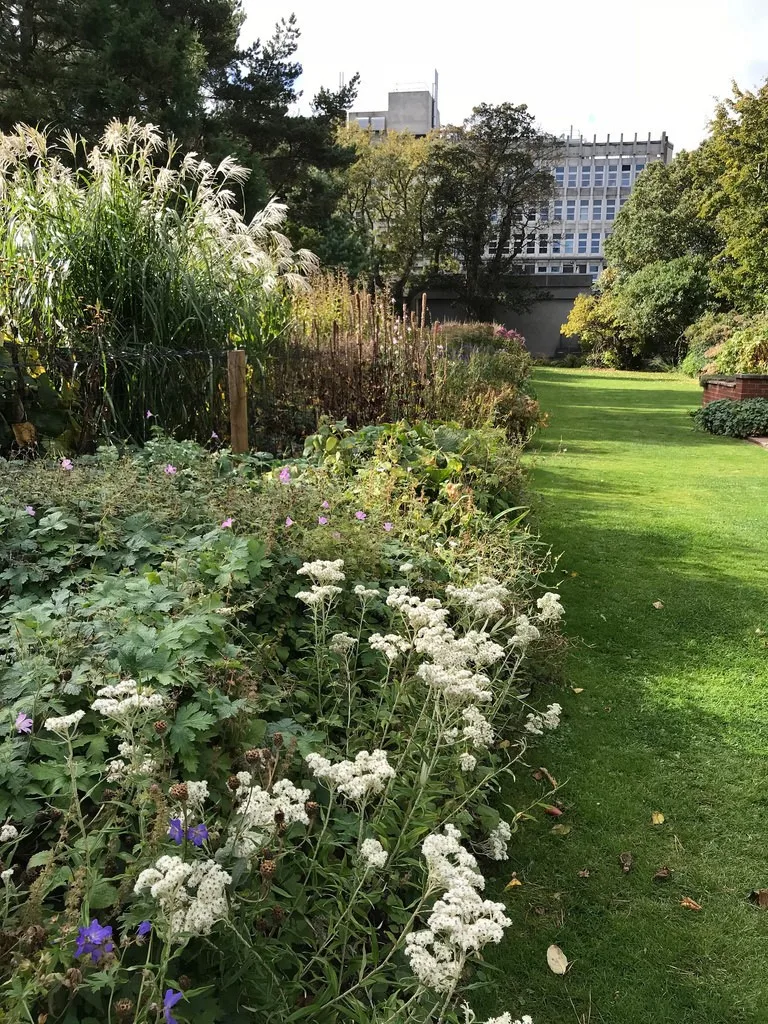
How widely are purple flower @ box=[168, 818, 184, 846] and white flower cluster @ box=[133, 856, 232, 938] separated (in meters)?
0.09

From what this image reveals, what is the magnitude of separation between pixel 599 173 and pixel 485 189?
3597cm

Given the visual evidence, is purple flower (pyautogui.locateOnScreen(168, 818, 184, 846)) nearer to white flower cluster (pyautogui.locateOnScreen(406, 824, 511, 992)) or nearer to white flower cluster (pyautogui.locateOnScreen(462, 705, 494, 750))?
white flower cluster (pyautogui.locateOnScreen(406, 824, 511, 992))

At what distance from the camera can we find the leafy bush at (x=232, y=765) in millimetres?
979

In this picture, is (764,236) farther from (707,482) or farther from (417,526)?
(417,526)

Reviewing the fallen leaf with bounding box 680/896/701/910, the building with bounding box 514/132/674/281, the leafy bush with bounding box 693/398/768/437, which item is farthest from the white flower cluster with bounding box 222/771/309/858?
the building with bounding box 514/132/674/281

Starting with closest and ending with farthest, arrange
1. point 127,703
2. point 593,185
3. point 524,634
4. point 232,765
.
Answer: point 127,703 < point 232,765 < point 524,634 < point 593,185

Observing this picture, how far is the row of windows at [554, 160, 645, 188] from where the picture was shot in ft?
199

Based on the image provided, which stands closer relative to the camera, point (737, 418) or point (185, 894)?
point (185, 894)

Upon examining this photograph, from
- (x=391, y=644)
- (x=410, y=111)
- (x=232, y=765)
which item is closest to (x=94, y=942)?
(x=232, y=765)

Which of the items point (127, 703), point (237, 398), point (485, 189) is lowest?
point (127, 703)

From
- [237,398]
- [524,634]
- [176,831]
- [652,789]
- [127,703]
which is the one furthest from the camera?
[237,398]

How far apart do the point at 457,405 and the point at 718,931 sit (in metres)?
4.72

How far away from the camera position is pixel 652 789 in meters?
2.31

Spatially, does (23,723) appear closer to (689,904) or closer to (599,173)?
(689,904)
